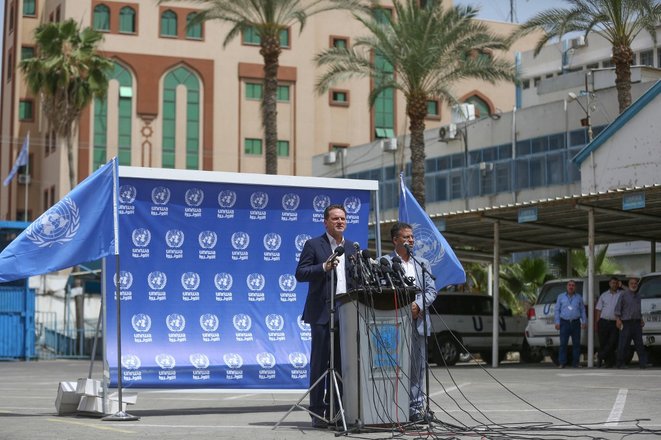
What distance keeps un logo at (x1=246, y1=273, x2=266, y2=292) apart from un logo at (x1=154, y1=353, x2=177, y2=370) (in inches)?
53.5

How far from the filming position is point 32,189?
244ft

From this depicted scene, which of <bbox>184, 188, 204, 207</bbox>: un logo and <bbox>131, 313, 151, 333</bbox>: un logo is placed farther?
<bbox>184, 188, 204, 207</bbox>: un logo

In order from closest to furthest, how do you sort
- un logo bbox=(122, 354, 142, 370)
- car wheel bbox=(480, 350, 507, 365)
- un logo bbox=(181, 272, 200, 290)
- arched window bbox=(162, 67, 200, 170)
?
un logo bbox=(122, 354, 142, 370) < un logo bbox=(181, 272, 200, 290) < car wheel bbox=(480, 350, 507, 365) < arched window bbox=(162, 67, 200, 170)

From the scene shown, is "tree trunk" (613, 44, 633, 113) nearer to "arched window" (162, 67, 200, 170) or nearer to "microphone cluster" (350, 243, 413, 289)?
"microphone cluster" (350, 243, 413, 289)

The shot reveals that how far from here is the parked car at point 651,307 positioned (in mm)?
25156

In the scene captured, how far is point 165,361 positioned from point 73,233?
2.05 meters

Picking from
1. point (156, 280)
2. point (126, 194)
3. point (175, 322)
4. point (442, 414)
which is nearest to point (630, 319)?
point (442, 414)

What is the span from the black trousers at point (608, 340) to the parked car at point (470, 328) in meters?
3.85

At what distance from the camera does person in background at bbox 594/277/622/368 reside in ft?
82.4

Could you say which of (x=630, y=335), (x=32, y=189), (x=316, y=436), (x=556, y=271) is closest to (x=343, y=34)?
(x=32, y=189)

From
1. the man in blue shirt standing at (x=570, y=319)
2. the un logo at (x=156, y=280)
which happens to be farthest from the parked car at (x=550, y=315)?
the un logo at (x=156, y=280)

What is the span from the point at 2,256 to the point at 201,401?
484 centimetres

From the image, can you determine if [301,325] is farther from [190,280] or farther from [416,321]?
[416,321]

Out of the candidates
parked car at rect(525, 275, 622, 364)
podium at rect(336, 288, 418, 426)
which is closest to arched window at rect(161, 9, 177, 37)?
parked car at rect(525, 275, 622, 364)
